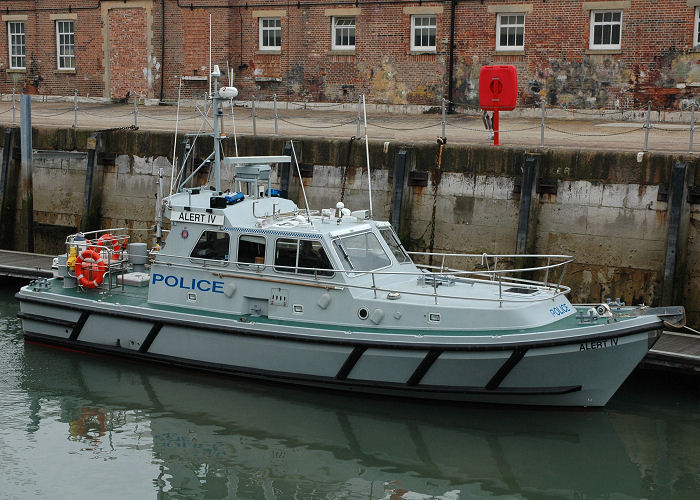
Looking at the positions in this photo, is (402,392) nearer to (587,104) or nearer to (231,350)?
(231,350)

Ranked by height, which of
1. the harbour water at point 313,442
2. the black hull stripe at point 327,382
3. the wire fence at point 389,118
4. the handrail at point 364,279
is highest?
the wire fence at point 389,118

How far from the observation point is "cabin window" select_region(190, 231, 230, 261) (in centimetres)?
1343

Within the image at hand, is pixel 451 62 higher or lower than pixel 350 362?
higher

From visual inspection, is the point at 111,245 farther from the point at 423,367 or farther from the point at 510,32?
the point at 510,32

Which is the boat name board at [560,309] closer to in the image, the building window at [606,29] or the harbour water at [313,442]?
the harbour water at [313,442]

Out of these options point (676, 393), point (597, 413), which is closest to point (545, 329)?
point (597, 413)

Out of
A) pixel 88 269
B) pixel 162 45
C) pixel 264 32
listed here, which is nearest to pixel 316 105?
pixel 264 32

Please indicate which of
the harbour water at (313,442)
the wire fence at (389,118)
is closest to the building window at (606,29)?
the wire fence at (389,118)

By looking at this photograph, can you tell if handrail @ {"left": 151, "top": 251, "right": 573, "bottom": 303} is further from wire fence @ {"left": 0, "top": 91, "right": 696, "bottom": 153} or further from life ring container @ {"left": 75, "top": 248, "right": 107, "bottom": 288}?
wire fence @ {"left": 0, "top": 91, "right": 696, "bottom": 153}

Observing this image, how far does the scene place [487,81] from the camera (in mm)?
17562

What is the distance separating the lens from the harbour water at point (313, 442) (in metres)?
10.6

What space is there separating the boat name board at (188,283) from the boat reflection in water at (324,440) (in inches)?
49.6

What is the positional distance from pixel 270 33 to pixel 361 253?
14910 mm

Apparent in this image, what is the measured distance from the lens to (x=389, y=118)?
76.3 ft
